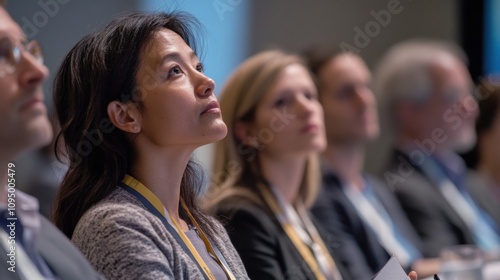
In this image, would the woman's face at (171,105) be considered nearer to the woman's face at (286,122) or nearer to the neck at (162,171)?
the neck at (162,171)

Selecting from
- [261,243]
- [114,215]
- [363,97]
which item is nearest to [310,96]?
[261,243]

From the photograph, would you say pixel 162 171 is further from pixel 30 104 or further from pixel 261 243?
pixel 261 243

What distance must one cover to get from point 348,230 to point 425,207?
1.89 ft

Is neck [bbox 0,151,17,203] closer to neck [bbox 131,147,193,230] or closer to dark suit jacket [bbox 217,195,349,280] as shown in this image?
neck [bbox 131,147,193,230]

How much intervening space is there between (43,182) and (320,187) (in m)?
Answer: 1.16

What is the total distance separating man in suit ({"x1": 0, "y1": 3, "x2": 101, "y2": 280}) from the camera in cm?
165

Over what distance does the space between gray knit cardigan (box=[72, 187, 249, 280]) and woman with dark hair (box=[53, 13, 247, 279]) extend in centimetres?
1

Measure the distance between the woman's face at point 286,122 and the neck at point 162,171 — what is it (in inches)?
41.6

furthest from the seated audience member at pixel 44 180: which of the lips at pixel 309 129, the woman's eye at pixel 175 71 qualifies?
the woman's eye at pixel 175 71

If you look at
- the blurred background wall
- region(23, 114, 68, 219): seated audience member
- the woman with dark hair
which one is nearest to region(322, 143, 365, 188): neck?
the blurred background wall

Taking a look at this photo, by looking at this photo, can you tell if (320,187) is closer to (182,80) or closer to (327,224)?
(327,224)

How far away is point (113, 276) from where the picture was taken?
190 centimetres

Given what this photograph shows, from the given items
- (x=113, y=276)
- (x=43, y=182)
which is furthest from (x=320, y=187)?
(x=113, y=276)

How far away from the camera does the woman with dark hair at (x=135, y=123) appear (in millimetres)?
2080
